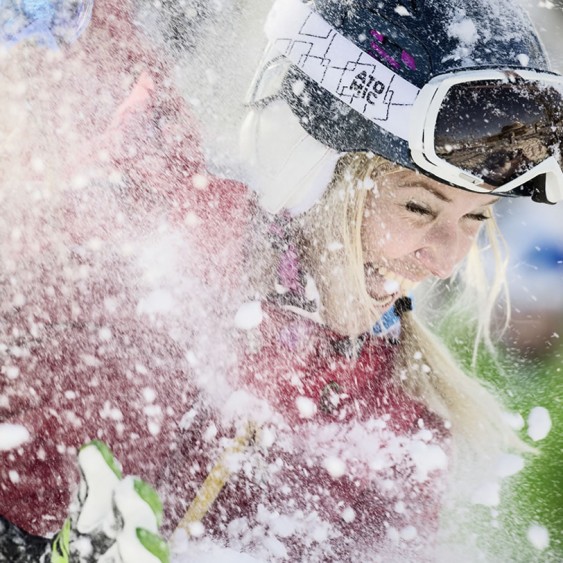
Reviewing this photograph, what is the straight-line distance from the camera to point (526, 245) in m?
3.80

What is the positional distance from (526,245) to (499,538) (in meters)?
1.66

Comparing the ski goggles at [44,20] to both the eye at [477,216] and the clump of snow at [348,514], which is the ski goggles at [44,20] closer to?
the eye at [477,216]

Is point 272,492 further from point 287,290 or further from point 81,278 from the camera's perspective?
point 81,278

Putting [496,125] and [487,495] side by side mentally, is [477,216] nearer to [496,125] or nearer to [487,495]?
[496,125]

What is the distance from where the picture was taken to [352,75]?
1416 mm

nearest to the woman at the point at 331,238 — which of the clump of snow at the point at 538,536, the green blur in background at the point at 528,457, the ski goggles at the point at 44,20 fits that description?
the ski goggles at the point at 44,20

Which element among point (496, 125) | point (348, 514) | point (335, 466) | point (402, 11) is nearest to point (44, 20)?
point (402, 11)

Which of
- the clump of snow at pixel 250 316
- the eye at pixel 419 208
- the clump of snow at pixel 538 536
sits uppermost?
the eye at pixel 419 208

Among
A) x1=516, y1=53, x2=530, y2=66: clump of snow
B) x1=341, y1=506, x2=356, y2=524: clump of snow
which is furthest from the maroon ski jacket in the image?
x1=516, y1=53, x2=530, y2=66: clump of snow

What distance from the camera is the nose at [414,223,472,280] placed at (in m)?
1.43

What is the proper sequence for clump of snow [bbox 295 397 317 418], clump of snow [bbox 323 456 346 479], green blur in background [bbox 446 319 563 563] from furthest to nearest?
1. green blur in background [bbox 446 319 563 563]
2. clump of snow [bbox 323 456 346 479]
3. clump of snow [bbox 295 397 317 418]

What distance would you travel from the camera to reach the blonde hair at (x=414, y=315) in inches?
57.5

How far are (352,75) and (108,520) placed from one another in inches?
40.3

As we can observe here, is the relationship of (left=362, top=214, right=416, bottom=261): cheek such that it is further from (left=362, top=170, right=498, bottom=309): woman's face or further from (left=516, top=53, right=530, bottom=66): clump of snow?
(left=516, top=53, right=530, bottom=66): clump of snow
